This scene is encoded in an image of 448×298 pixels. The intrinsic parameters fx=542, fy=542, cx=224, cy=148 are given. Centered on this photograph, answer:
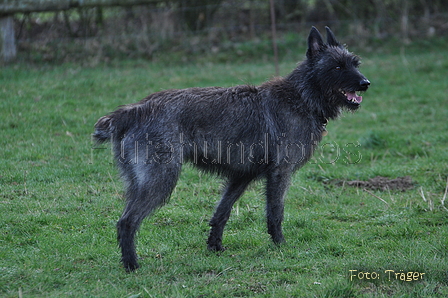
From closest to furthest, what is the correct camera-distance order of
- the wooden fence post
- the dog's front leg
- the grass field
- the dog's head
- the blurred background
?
the grass field, the dog's front leg, the dog's head, the wooden fence post, the blurred background

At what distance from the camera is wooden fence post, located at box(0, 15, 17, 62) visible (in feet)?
37.7

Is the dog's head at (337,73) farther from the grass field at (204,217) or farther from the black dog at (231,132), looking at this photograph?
the grass field at (204,217)

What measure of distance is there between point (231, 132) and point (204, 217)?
1473 millimetres

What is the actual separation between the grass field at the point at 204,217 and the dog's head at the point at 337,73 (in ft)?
5.04

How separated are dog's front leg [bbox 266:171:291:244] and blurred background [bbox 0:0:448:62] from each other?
25.6ft

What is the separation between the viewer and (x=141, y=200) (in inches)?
201

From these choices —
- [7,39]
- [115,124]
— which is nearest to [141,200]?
[115,124]

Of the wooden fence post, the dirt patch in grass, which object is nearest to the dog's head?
the dirt patch in grass

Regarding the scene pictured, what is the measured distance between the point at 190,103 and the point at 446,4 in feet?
43.3

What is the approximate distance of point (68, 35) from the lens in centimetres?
1263

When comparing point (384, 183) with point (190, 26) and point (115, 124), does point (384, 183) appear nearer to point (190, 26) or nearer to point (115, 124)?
point (115, 124)

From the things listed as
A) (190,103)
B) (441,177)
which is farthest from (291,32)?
(190,103)

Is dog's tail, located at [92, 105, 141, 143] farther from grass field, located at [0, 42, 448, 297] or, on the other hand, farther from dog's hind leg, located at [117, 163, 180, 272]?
grass field, located at [0, 42, 448, 297]

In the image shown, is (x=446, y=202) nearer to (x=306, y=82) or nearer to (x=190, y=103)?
(x=306, y=82)
